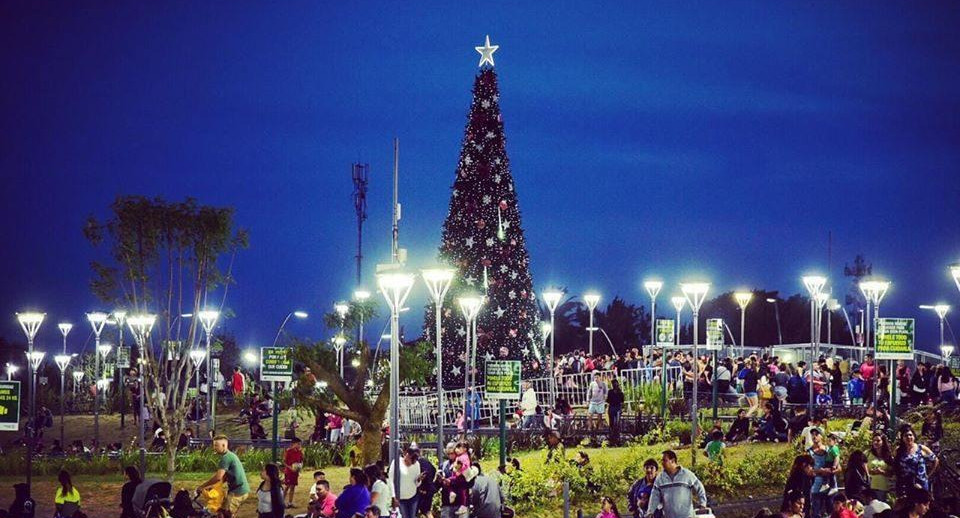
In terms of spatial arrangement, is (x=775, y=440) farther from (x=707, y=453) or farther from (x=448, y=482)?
(x=448, y=482)

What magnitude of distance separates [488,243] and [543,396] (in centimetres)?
473

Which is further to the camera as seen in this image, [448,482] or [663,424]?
[663,424]

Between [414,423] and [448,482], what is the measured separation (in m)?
16.1

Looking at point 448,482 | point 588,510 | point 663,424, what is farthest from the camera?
point 663,424

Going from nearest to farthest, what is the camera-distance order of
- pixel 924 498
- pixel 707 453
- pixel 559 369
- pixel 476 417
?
pixel 924 498, pixel 707 453, pixel 476 417, pixel 559 369

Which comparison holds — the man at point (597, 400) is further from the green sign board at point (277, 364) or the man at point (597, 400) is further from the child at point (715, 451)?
the green sign board at point (277, 364)

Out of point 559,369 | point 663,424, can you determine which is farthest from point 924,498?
point 559,369

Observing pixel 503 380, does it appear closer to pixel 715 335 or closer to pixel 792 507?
pixel 792 507

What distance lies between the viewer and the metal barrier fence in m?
34.7

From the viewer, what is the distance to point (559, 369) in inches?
1510

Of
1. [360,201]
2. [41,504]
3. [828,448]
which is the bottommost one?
[41,504]

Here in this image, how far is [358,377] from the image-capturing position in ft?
80.1

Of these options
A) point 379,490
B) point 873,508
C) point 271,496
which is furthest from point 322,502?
point 873,508

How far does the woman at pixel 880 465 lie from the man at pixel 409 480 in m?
7.09
